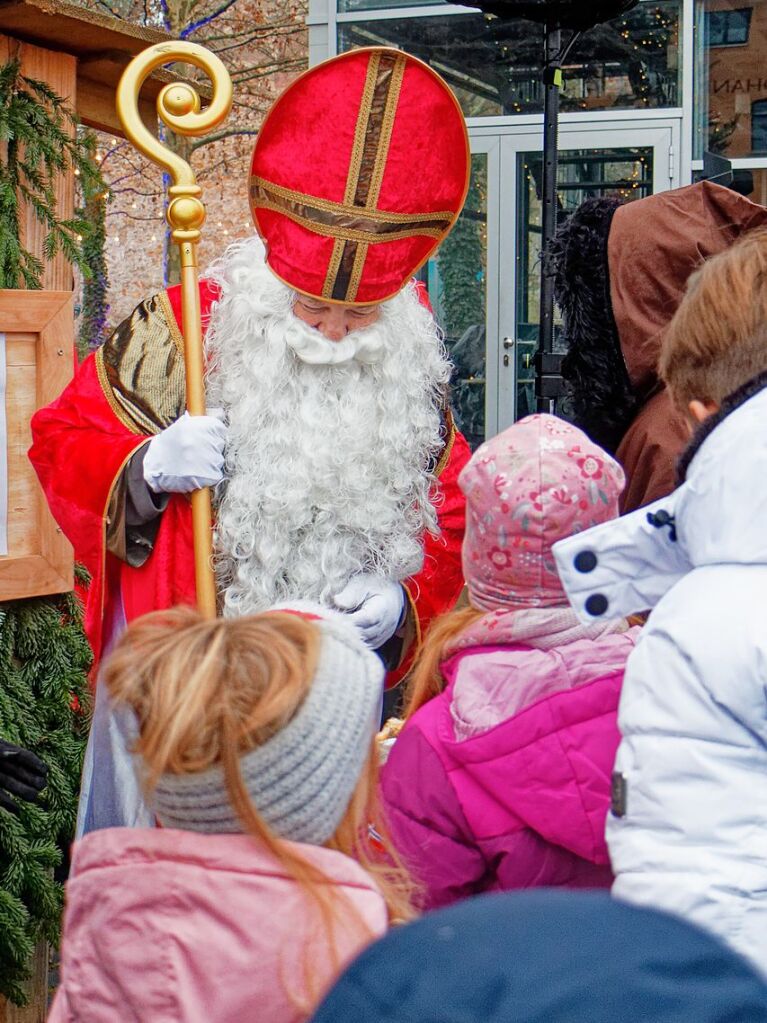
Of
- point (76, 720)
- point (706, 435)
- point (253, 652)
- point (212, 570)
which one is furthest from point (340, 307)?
point (253, 652)

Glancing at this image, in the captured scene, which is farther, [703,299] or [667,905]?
[703,299]

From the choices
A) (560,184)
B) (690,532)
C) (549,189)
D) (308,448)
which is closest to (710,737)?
(690,532)

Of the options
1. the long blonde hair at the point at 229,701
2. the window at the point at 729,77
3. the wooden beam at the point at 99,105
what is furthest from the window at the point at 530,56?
the long blonde hair at the point at 229,701

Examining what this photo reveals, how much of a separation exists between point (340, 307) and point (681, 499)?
1348 mm

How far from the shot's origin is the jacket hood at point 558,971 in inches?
28.0

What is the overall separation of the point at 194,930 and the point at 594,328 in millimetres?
2058

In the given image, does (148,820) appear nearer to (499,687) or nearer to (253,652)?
(499,687)

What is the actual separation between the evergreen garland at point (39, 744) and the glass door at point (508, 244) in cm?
522

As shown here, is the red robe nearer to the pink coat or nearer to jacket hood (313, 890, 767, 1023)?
the pink coat

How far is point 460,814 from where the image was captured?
1.71 m

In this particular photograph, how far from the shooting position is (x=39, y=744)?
9.23 feet

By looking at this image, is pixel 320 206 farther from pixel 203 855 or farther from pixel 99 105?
pixel 203 855

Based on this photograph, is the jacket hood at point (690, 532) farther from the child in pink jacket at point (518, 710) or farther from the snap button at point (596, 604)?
the child in pink jacket at point (518, 710)

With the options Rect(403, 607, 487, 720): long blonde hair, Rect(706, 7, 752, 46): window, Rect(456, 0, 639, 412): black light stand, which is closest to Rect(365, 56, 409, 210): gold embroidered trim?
Rect(403, 607, 487, 720): long blonde hair
